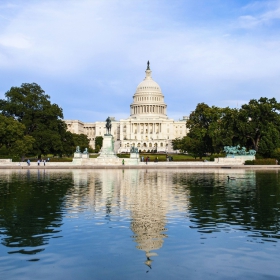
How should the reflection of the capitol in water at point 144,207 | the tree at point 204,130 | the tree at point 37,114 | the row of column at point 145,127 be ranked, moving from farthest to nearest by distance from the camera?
1. the row of column at point 145,127
2. the tree at point 204,130
3. the tree at point 37,114
4. the reflection of the capitol in water at point 144,207

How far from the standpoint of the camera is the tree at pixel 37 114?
69.2 metres

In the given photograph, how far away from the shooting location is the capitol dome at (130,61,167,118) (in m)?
170

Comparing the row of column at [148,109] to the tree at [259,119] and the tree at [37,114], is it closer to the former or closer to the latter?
the tree at [37,114]

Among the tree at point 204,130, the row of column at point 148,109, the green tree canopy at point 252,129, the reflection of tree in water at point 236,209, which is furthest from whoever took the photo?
the row of column at point 148,109

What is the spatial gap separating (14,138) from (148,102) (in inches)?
4284

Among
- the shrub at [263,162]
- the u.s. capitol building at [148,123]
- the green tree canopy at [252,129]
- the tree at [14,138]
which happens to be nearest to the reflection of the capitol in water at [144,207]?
the shrub at [263,162]

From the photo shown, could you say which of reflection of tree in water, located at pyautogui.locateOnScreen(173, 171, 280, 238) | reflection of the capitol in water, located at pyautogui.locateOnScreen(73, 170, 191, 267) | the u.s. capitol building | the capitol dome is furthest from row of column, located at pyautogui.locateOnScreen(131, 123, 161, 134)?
reflection of tree in water, located at pyautogui.locateOnScreen(173, 171, 280, 238)

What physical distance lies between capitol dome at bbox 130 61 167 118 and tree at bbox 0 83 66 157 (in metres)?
96.0

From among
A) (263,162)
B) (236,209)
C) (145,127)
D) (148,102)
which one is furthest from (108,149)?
(148,102)

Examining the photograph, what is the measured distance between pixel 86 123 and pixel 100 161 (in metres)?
141

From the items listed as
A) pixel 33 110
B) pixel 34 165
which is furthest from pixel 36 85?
pixel 34 165

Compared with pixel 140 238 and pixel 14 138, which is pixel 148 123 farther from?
pixel 140 238

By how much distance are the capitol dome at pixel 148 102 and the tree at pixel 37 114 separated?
9599 cm

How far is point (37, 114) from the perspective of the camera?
236 ft
